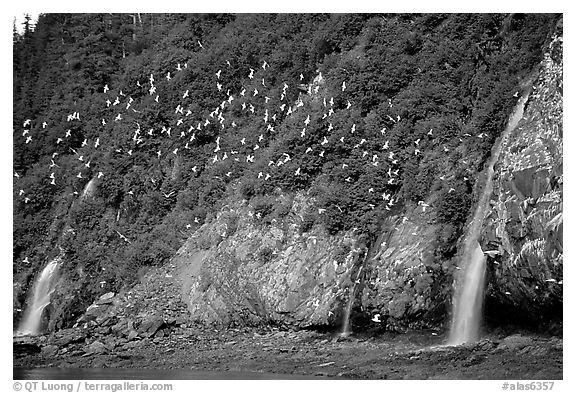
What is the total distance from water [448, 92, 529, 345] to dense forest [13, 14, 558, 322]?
12.0 inches

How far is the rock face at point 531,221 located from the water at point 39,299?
25.0 feet

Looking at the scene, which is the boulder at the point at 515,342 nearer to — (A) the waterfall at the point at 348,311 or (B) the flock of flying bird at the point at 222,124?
(A) the waterfall at the point at 348,311

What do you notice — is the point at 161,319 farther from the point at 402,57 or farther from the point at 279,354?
the point at 402,57

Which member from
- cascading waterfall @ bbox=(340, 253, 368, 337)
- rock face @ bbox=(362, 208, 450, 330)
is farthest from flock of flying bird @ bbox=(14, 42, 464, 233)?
cascading waterfall @ bbox=(340, 253, 368, 337)

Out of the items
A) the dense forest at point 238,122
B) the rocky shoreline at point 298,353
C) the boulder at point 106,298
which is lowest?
the rocky shoreline at point 298,353

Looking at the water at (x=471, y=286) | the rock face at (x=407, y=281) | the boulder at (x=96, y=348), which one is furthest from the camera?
the boulder at (x=96, y=348)

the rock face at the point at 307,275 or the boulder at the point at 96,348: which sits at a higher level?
the rock face at the point at 307,275

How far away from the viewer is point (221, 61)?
53.2 ft

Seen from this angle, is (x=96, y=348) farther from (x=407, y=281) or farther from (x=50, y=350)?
(x=407, y=281)

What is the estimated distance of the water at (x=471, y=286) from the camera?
11625 millimetres

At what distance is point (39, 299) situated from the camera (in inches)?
579

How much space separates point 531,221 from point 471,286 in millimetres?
1292

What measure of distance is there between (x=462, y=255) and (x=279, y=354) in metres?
3.06

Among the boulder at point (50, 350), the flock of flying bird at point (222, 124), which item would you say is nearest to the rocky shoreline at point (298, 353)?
the boulder at point (50, 350)
